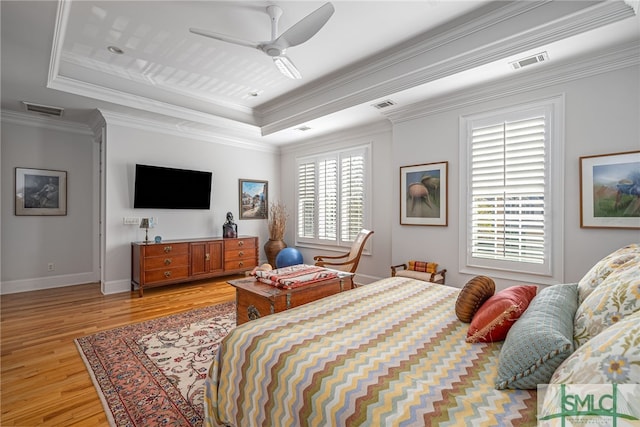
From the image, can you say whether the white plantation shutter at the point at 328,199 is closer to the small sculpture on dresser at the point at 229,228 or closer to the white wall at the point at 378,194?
the white wall at the point at 378,194

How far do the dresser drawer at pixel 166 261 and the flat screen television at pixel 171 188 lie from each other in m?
0.91

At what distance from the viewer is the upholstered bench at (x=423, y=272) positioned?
368 centimetres

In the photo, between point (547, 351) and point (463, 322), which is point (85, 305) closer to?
point (463, 322)

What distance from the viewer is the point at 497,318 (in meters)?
1.43

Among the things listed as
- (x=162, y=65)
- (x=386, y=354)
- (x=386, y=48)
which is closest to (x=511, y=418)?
(x=386, y=354)

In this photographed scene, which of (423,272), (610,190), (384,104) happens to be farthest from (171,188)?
(610,190)

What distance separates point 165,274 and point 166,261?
20 cm

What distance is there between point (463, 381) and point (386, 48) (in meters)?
3.47

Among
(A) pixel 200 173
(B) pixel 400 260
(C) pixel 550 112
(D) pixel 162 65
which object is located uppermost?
(D) pixel 162 65

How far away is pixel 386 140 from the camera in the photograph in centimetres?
475

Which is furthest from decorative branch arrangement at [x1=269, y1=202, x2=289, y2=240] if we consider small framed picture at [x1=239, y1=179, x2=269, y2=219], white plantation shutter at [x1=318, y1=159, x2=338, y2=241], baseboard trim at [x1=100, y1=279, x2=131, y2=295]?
baseboard trim at [x1=100, y1=279, x2=131, y2=295]

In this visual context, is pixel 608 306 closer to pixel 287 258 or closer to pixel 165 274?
pixel 287 258

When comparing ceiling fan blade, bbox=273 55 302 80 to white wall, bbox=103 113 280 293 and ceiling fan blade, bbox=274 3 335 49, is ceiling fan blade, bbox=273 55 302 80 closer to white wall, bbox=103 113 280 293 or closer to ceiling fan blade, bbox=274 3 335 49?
ceiling fan blade, bbox=274 3 335 49
